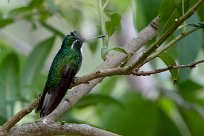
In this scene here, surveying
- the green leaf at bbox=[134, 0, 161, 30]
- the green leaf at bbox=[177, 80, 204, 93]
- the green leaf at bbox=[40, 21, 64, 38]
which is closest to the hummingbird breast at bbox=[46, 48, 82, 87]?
the green leaf at bbox=[134, 0, 161, 30]

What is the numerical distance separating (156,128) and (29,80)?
1.76 feet

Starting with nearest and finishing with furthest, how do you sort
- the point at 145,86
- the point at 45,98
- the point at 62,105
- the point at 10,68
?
the point at 45,98, the point at 62,105, the point at 10,68, the point at 145,86

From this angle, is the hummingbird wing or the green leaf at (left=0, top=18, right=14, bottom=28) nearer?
the hummingbird wing

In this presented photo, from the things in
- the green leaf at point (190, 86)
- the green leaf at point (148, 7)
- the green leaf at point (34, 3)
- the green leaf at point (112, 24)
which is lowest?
the green leaf at point (190, 86)

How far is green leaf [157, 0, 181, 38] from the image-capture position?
97cm

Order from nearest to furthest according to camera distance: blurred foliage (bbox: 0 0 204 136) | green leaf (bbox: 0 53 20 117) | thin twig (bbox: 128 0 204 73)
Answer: thin twig (bbox: 128 0 204 73) → blurred foliage (bbox: 0 0 204 136) → green leaf (bbox: 0 53 20 117)

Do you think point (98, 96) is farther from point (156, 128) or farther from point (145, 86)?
point (145, 86)

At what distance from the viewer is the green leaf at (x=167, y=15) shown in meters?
0.97

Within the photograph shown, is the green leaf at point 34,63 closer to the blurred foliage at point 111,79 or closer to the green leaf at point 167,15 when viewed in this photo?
the blurred foliage at point 111,79

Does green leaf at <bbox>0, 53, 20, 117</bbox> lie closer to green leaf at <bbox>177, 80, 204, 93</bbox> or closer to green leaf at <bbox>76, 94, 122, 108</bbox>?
green leaf at <bbox>76, 94, 122, 108</bbox>

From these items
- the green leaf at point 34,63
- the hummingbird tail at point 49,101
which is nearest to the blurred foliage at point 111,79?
the green leaf at point 34,63

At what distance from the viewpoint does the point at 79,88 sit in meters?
1.12

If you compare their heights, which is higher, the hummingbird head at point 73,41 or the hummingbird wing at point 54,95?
the hummingbird head at point 73,41

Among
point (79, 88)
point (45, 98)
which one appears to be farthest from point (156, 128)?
point (45, 98)
